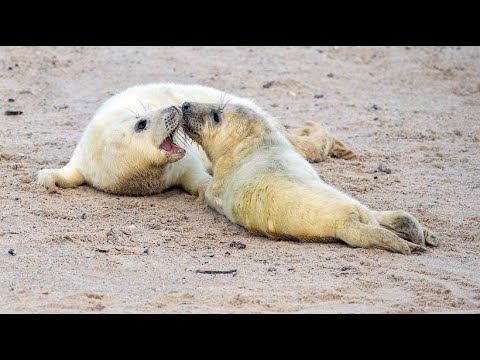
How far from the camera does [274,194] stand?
581 cm

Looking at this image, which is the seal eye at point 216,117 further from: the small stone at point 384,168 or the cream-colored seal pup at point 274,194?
the small stone at point 384,168

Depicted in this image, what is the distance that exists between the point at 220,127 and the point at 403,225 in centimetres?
152

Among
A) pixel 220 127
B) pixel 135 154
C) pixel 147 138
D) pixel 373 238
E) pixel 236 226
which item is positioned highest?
pixel 220 127

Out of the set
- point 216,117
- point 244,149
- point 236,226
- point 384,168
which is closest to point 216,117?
point 216,117

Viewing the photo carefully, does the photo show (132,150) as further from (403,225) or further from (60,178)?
(403,225)

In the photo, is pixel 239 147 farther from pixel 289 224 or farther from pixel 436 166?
pixel 436 166

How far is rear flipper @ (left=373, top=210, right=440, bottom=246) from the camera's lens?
576 centimetres

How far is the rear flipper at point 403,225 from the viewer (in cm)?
576

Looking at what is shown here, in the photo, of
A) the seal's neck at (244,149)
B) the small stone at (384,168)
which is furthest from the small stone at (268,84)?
the seal's neck at (244,149)

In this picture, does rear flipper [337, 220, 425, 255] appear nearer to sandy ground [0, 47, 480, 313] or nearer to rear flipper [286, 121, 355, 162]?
sandy ground [0, 47, 480, 313]

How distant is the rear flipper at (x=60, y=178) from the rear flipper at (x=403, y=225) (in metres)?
2.42

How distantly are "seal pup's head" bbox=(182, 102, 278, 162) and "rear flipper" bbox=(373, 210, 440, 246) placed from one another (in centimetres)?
112

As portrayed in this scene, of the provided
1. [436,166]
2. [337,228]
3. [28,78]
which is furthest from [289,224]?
[28,78]

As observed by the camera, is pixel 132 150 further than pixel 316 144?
No
